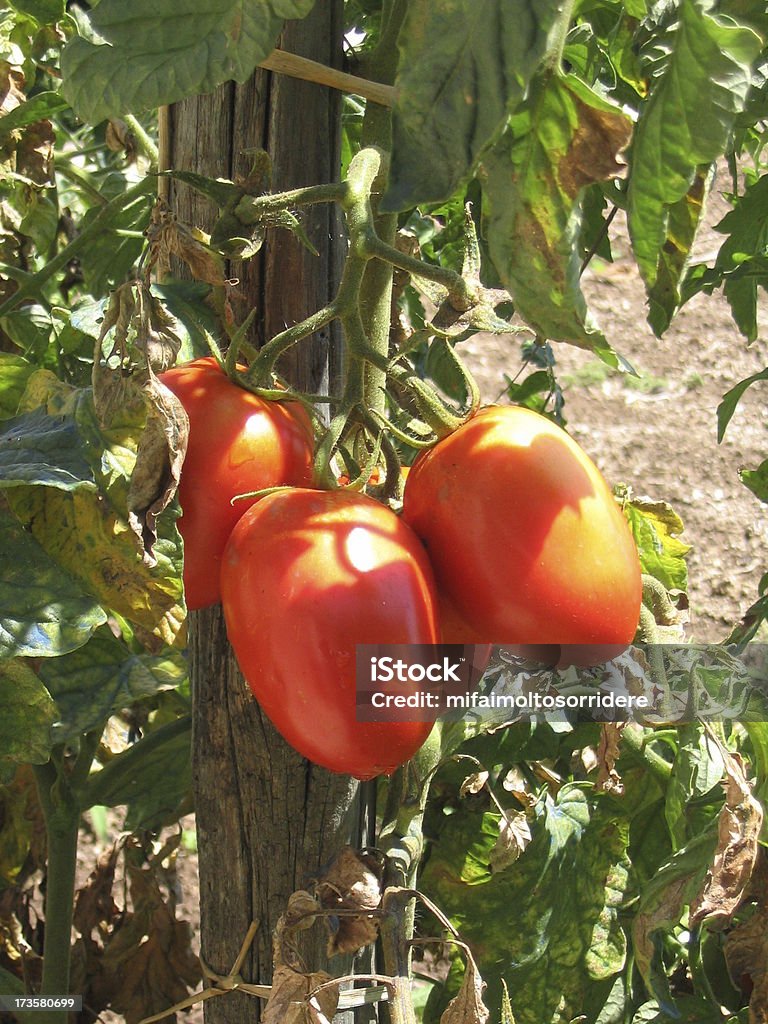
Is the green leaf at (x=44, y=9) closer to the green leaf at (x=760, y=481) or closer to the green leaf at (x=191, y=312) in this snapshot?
the green leaf at (x=191, y=312)

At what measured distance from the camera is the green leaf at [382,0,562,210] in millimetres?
535

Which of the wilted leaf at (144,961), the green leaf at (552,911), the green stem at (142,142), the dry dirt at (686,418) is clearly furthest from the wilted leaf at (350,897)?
the dry dirt at (686,418)

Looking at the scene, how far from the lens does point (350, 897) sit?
907mm

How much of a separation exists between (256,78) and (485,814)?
2.67ft

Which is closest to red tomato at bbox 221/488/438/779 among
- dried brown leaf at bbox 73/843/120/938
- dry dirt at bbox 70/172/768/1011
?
dried brown leaf at bbox 73/843/120/938

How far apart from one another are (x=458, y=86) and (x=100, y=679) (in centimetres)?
86

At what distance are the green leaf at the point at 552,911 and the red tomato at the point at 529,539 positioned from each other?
1.64 ft

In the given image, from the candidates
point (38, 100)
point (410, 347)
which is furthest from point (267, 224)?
point (38, 100)

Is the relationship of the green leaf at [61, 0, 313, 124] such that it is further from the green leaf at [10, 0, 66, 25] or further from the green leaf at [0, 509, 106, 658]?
the green leaf at [10, 0, 66, 25]

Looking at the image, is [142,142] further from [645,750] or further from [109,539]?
[645,750]

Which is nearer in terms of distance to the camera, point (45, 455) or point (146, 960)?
point (45, 455)

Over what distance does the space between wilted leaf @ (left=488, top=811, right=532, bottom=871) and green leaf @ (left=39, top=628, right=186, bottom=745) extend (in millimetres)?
362

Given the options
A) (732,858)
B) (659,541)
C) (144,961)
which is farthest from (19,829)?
(732,858)

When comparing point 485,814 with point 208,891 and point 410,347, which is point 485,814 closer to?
point 208,891
